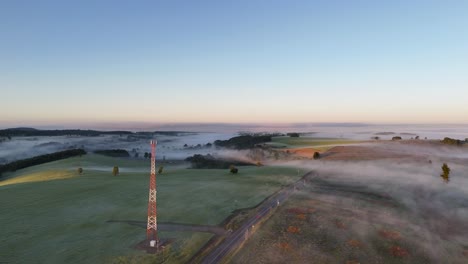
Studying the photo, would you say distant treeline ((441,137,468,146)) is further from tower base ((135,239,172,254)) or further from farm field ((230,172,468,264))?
tower base ((135,239,172,254))

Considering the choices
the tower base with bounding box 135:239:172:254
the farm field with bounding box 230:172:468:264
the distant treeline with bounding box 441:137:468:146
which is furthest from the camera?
the distant treeline with bounding box 441:137:468:146

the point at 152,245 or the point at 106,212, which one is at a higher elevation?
the point at 152,245

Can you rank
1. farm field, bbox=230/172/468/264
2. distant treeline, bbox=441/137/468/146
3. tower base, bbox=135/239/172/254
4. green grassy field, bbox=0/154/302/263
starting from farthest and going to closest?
distant treeline, bbox=441/137/468/146, tower base, bbox=135/239/172/254, farm field, bbox=230/172/468/264, green grassy field, bbox=0/154/302/263

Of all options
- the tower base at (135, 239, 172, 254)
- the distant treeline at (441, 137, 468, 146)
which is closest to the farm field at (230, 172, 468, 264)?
the tower base at (135, 239, 172, 254)

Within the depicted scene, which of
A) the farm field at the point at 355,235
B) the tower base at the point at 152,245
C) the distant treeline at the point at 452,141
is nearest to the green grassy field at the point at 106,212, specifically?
the tower base at the point at 152,245

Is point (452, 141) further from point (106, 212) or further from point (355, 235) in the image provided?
point (106, 212)

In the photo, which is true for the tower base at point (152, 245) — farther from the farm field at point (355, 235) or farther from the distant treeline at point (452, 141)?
the distant treeline at point (452, 141)

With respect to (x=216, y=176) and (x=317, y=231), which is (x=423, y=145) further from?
(x=317, y=231)

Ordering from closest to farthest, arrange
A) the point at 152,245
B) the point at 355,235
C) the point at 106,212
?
the point at 152,245
the point at 355,235
the point at 106,212

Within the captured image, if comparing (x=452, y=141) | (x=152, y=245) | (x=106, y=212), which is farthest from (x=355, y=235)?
(x=452, y=141)
